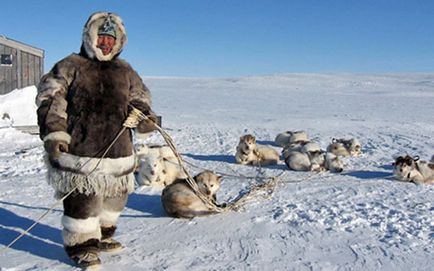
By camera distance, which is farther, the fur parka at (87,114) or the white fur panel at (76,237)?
the white fur panel at (76,237)

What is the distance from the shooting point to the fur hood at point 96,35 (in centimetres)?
368

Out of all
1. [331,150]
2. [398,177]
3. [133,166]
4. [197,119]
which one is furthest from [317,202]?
[197,119]

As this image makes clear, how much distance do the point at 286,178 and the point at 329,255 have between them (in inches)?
141

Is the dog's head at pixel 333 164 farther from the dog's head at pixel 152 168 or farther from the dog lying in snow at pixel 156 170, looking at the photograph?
the dog's head at pixel 152 168

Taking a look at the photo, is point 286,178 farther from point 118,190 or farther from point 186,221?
point 118,190

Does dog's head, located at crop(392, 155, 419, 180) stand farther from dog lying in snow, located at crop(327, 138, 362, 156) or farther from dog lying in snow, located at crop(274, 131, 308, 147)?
dog lying in snow, located at crop(274, 131, 308, 147)

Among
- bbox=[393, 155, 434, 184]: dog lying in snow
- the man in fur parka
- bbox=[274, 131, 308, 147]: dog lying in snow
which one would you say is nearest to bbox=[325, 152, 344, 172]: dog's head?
bbox=[393, 155, 434, 184]: dog lying in snow

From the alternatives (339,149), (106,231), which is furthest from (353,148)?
(106,231)

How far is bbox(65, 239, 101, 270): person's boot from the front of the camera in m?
3.64

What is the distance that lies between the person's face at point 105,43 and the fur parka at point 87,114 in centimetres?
3

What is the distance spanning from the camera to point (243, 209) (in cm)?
548

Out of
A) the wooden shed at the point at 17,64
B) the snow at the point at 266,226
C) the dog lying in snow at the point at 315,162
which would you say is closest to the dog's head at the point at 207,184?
the snow at the point at 266,226

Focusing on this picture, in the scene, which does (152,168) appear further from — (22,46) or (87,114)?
(22,46)

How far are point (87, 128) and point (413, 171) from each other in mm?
5359
